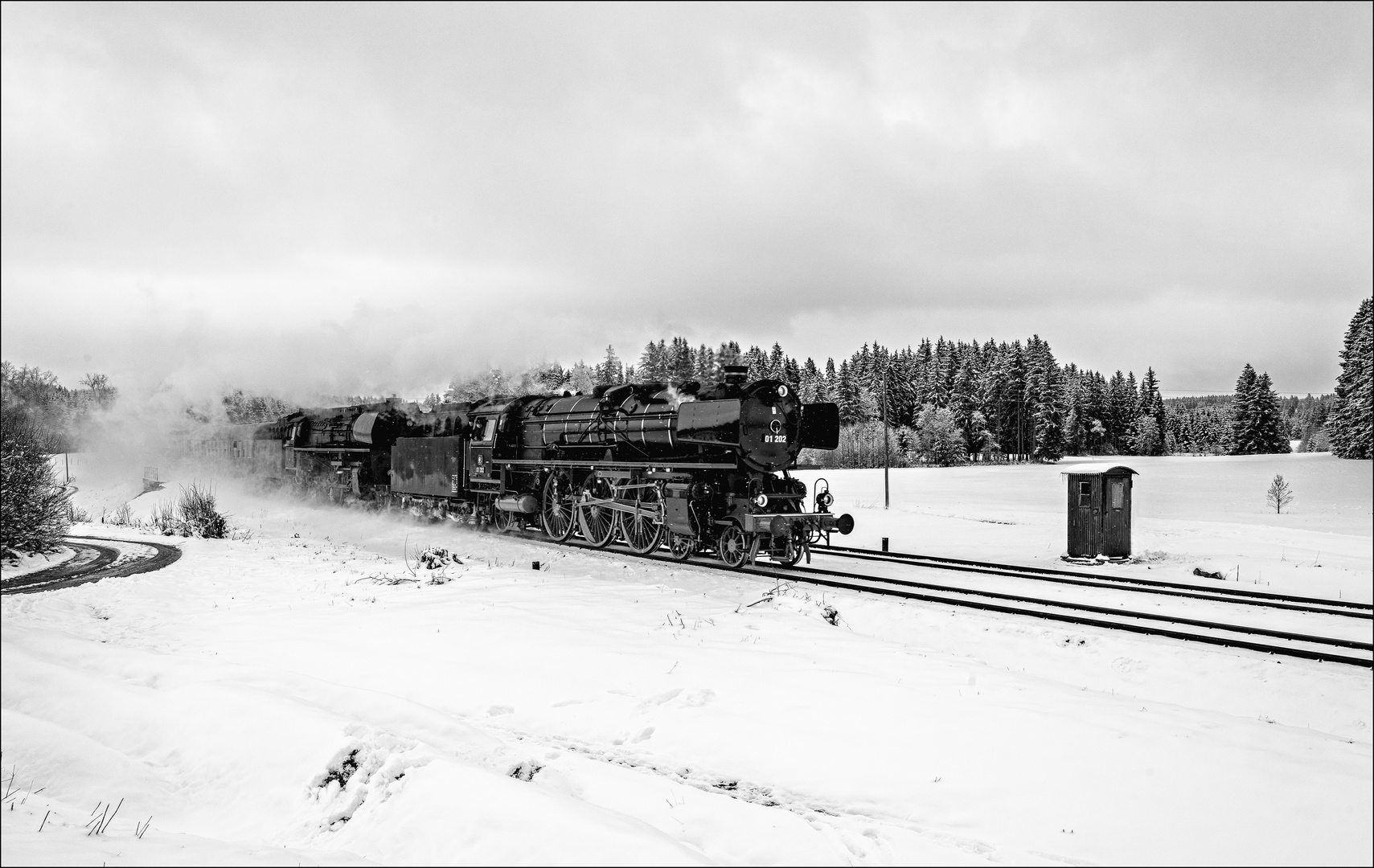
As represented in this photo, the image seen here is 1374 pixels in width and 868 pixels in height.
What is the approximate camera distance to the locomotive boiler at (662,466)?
48.1ft

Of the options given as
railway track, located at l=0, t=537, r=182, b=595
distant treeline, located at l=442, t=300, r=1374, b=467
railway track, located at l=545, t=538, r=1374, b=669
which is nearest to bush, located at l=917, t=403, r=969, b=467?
distant treeline, located at l=442, t=300, r=1374, b=467

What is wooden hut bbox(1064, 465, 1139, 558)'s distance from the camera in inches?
686

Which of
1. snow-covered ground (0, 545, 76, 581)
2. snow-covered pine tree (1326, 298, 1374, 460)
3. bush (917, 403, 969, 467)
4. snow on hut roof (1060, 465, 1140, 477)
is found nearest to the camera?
snow-covered ground (0, 545, 76, 581)

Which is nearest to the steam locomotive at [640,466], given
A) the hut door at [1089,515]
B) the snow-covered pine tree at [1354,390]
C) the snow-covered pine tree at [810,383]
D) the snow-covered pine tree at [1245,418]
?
the hut door at [1089,515]

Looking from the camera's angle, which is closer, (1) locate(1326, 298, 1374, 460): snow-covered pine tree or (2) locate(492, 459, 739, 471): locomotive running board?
(2) locate(492, 459, 739, 471): locomotive running board

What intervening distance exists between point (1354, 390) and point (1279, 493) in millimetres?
7383

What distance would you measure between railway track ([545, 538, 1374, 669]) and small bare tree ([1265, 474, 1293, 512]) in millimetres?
18503

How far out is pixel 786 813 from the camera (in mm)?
5383

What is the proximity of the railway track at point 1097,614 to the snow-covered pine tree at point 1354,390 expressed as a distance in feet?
55.8

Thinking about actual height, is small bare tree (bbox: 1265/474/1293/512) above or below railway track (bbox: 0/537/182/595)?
above

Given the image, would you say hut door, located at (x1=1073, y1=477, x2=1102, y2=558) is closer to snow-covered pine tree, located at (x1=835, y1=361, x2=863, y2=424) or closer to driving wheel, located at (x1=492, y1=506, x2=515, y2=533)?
driving wheel, located at (x1=492, y1=506, x2=515, y2=533)

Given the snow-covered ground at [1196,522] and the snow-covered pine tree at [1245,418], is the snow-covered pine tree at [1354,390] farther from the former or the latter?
the snow-covered pine tree at [1245,418]

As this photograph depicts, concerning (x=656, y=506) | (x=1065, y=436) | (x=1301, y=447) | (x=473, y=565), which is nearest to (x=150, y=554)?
(x=473, y=565)

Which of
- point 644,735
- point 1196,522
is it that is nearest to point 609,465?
point 644,735
